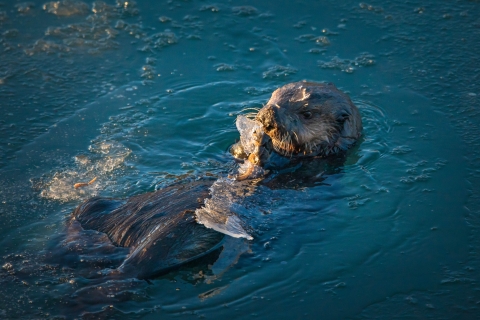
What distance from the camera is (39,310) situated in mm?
3938

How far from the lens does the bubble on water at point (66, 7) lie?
310 inches

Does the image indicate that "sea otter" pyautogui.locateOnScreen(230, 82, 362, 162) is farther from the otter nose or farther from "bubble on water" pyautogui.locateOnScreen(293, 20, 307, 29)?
"bubble on water" pyautogui.locateOnScreen(293, 20, 307, 29)

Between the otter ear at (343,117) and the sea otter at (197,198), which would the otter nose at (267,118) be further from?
the otter ear at (343,117)

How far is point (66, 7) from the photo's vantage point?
7922 mm

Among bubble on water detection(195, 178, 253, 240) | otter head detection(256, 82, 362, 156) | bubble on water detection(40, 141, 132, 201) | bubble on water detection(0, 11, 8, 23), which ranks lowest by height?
bubble on water detection(40, 141, 132, 201)

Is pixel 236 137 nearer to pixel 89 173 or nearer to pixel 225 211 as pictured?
pixel 89 173

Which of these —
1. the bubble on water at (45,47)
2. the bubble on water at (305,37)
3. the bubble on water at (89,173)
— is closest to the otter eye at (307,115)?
the bubble on water at (89,173)

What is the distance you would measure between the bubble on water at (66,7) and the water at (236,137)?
0.02 metres

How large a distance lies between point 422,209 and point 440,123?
1480 mm

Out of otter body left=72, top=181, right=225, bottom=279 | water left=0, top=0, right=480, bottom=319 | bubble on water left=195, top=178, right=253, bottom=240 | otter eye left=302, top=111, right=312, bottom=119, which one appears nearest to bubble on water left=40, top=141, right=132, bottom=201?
water left=0, top=0, right=480, bottom=319

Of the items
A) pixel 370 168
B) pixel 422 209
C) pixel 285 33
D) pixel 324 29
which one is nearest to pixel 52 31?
pixel 285 33

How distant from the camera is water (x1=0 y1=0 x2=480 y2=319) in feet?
13.5

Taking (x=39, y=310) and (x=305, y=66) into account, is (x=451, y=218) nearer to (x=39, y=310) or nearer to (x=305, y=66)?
(x=305, y=66)

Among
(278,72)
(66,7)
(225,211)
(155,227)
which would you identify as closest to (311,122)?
(225,211)
